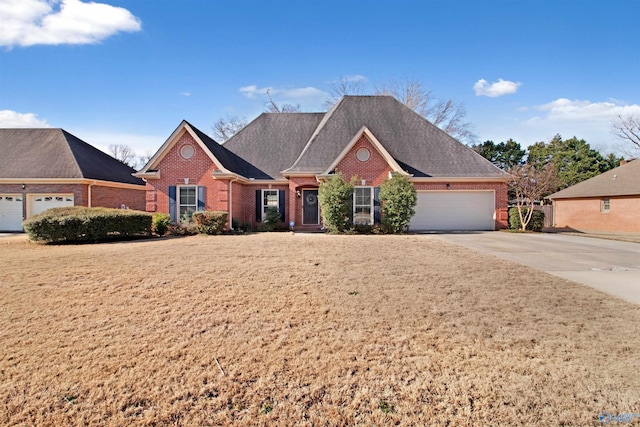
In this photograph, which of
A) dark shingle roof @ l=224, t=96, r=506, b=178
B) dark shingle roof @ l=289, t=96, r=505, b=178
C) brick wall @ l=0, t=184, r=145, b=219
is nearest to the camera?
dark shingle roof @ l=289, t=96, r=505, b=178

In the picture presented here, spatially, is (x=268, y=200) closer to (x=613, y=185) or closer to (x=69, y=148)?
(x=69, y=148)

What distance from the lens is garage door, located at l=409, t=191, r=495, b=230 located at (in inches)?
734

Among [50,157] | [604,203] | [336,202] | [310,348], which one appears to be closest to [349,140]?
[336,202]

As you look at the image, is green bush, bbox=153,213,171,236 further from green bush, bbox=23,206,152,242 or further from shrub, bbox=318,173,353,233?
shrub, bbox=318,173,353,233

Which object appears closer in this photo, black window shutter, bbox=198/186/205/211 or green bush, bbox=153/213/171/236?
green bush, bbox=153/213/171/236

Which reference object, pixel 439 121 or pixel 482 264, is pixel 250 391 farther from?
pixel 439 121

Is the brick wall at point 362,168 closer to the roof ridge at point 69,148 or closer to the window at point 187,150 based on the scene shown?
the window at point 187,150

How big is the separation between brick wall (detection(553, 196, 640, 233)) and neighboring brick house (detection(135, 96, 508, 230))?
927cm

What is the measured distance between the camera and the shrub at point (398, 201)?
1606 cm

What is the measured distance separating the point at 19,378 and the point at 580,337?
20.3 feet

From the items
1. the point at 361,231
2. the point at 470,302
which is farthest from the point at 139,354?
the point at 361,231

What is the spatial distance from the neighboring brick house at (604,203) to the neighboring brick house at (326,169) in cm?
931

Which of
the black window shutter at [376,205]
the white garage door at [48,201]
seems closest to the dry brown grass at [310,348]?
the black window shutter at [376,205]

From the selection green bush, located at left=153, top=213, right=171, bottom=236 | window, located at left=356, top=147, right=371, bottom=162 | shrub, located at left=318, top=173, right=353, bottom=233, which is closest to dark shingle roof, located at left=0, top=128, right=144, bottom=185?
green bush, located at left=153, top=213, right=171, bottom=236
